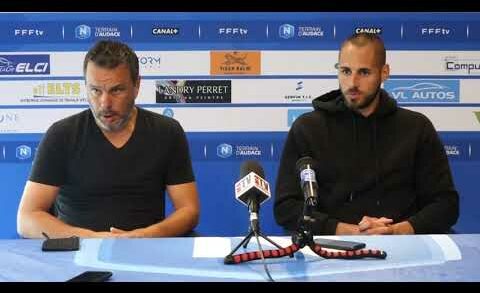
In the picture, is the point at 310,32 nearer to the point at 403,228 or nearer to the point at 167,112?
the point at 167,112

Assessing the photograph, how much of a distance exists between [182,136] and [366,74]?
3.09ft

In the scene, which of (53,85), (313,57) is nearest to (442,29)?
(313,57)

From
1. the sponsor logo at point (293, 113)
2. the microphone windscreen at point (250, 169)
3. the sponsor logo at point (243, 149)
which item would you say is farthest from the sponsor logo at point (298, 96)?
the microphone windscreen at point (250, 169)

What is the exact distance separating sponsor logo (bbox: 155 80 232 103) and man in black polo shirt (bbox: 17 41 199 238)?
1.02 meters

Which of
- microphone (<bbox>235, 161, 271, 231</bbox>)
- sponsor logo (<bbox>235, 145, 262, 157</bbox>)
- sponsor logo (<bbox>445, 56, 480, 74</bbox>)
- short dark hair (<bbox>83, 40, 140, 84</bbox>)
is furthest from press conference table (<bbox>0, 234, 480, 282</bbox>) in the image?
sponsor logo (<bbox>445, 56, 480, 74</bbox>)

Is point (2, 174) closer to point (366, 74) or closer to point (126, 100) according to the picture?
point (126, 100)

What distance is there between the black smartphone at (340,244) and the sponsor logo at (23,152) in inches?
97.1

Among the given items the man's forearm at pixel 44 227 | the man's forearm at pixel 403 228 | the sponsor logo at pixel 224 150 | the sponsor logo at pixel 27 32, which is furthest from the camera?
the sponsor logo at pixel 224 150

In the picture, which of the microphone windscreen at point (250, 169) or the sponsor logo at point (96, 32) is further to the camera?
the sponsor logo at point (96, 32)

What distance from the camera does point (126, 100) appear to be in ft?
9.86

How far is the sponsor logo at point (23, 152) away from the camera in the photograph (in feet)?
13.5

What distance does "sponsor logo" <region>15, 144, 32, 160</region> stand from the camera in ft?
13.5

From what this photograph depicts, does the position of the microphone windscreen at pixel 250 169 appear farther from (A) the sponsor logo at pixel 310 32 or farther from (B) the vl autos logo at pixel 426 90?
(B) the vl autos logo at pixel 426 90

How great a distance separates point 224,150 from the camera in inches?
164
